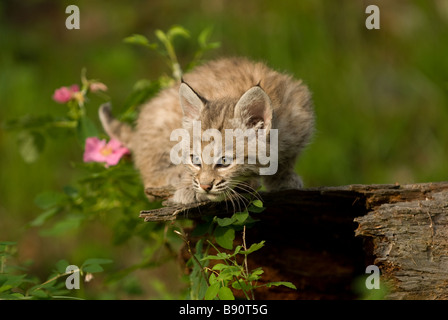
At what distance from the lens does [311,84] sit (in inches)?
262

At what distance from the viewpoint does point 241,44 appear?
728cm

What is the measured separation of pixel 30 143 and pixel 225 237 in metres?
1.97

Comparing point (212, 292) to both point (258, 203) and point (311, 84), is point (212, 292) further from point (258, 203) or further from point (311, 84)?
point (311, 84)

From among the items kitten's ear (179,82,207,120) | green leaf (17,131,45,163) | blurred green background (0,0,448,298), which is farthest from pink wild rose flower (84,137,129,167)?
blurred green background (0,0,448,298)

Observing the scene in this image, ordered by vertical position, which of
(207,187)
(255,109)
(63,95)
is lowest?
(207,187)

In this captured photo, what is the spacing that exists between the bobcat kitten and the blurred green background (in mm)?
2199

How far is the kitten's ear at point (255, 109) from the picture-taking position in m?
3.15

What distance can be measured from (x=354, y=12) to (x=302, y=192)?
4.65m

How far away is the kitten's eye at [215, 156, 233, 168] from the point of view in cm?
317

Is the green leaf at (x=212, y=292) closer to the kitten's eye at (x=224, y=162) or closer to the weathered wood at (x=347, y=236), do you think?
the weathered wood at (x=347, y=236)

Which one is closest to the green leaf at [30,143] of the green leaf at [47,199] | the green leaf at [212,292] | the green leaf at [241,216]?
the green leaf at [47,199]

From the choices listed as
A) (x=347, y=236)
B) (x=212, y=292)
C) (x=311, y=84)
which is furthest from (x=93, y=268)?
(x=311, y=84)

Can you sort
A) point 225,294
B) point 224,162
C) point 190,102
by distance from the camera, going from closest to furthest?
1. point 225,294
2. point 224,162
3. point 190,102

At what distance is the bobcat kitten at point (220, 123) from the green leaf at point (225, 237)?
0.17 metres
